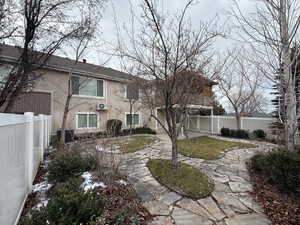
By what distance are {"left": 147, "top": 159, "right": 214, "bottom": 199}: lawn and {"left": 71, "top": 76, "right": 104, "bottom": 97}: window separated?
357 inches

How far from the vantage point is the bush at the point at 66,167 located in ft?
12.8

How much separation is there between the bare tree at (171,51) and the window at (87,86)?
8251 millimetres

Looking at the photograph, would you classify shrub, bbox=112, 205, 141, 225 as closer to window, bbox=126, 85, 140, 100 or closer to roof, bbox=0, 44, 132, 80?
window, bbox=126, 85, 140, 100

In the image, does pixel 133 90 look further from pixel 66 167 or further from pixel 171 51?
pixel 66 167

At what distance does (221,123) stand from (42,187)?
46.3 ft

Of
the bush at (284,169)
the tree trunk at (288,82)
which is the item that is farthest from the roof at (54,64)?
the bush at (284,169)

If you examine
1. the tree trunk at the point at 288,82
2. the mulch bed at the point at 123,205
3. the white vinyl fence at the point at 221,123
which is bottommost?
the mulch bed at the point at 123,205

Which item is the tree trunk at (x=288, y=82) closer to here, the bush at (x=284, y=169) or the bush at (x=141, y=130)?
the bush at (x=284, y=169)

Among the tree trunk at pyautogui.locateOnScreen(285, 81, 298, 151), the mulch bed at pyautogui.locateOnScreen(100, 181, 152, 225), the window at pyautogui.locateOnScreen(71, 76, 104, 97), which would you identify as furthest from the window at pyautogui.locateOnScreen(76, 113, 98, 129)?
the tree trunk at pyautogui.locateOnScreen(285, 81, 298, 151)

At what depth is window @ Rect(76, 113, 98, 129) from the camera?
11.3m

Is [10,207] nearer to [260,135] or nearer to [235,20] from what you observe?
[235,20]

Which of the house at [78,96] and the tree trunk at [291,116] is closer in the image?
the tree trunk at [291,116]

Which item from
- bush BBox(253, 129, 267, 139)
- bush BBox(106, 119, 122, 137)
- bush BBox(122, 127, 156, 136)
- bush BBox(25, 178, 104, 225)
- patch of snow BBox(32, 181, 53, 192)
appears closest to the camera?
bush BBox(25, 178, 104, 225)

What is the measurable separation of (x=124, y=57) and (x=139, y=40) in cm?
63
